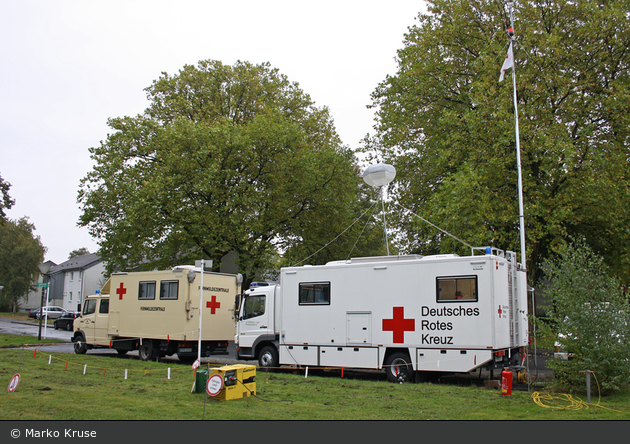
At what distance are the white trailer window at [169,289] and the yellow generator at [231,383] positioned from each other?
8635 millimetres

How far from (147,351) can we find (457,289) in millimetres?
11663

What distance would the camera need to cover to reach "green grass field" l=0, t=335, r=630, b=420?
7.88 metres

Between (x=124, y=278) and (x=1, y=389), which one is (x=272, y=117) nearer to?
(x=124, y=278)

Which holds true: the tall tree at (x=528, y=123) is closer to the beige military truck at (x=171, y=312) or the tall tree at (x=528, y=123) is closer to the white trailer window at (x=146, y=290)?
the beige military truck at (x=171, y=312)

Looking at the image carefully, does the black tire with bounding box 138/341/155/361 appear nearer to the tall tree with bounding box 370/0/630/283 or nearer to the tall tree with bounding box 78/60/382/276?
the tall tree with bounding box 78/60/382/276

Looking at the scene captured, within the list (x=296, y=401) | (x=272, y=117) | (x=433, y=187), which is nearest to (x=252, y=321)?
(x=296, y=401)

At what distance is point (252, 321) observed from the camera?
16.1 metres

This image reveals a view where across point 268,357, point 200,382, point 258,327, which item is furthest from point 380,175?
point 200,382

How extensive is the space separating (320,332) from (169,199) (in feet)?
48.7

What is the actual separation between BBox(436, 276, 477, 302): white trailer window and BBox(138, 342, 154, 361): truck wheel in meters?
10.9

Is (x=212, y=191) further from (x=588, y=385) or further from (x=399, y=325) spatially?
(x=588, y=385)

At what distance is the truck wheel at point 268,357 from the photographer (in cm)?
1532

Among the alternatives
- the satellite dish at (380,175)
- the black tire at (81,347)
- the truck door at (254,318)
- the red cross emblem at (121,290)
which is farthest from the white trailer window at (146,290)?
the satellite dish at (380,175)

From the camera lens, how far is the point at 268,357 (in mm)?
15453
